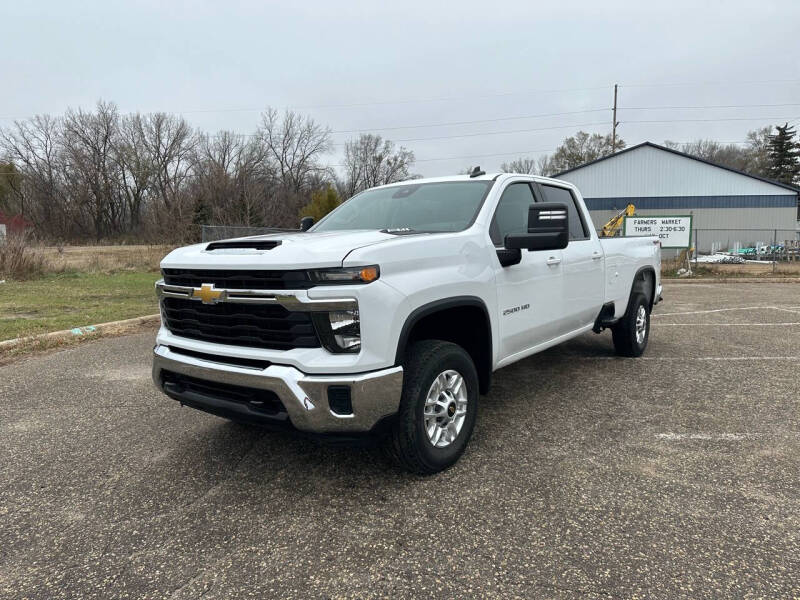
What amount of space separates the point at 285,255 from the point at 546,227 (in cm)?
170

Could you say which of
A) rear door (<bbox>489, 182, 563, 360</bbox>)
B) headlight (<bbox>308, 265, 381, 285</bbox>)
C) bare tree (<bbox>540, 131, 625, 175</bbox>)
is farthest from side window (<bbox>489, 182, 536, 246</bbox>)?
bare tree (<bbox>540, 131, 625, 175</bbox>)

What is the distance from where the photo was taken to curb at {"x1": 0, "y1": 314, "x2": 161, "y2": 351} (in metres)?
6.81

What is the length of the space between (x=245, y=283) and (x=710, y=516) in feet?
8.85

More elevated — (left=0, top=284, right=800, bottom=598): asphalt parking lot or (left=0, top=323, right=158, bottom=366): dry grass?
(left=0, top=323, right=158, bottom=366): dry grass

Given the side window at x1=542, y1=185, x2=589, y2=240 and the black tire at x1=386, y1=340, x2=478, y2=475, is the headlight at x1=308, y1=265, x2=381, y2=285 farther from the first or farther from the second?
the side window at x1=542, y1=185, x2=589, y2=240

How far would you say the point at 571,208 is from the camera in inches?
204

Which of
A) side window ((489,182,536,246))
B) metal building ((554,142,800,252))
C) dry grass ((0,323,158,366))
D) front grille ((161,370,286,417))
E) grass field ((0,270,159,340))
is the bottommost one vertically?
dry grass ((0,323,158,366))

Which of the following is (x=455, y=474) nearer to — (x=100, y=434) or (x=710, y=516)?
(x=710, y=516)

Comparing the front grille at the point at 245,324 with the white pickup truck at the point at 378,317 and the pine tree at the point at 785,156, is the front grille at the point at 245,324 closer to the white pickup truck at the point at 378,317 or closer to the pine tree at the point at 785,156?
the white pickup truck at the point at 378,317

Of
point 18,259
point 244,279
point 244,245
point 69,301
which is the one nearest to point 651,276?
point 244,245

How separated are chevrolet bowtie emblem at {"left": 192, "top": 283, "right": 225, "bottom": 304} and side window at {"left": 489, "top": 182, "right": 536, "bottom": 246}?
6.06 feet

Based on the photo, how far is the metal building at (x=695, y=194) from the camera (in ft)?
113

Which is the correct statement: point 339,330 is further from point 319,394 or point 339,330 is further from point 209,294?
point 209,294

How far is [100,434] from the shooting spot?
3994 millimetres
